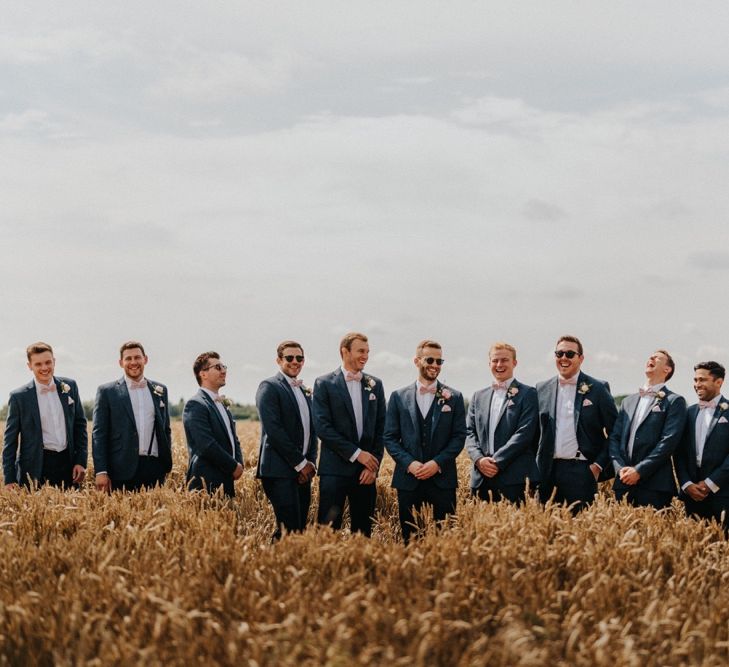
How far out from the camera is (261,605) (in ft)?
17.3

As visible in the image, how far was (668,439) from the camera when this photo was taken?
9.17 metres

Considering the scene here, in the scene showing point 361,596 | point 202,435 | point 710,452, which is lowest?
point 361,596

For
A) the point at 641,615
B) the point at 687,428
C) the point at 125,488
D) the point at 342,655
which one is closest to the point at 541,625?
the point at 641,615

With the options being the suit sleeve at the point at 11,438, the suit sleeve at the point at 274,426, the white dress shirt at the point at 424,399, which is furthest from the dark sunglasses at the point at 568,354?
the suit sleeve at the point at 11,438

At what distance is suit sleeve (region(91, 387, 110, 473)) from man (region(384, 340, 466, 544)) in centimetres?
315

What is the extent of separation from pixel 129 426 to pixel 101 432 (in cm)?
32

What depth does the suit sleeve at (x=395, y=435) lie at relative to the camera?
9.02 metres

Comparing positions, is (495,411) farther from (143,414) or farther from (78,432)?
(78,432)

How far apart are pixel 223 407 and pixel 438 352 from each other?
239cm

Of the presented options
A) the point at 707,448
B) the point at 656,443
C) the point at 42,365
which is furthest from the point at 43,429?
the point at 707,448

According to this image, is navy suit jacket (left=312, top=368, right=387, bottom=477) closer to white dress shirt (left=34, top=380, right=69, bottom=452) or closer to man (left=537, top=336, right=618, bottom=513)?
man (left=537, top=336, right=618, bottom=513)

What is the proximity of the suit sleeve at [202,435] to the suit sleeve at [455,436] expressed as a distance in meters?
2.21

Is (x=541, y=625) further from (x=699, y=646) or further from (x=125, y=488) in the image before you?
(x=125, y=488)

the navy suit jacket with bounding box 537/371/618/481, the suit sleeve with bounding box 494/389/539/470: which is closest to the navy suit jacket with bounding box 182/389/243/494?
the suit sleeve with bounding box 494/389/539/470
